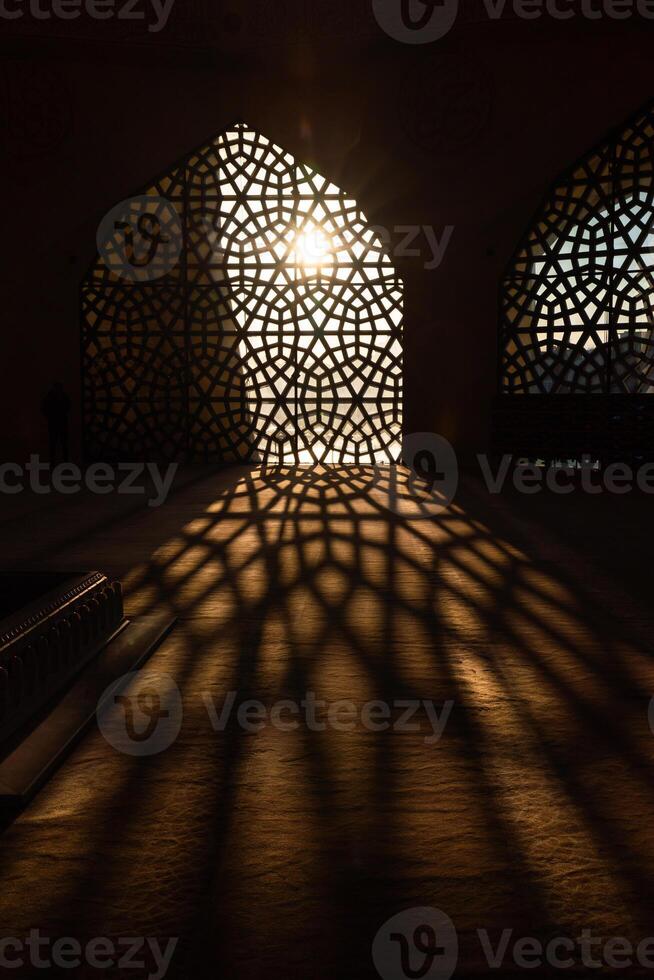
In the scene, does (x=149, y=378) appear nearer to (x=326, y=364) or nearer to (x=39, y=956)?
(x=326, y=364)

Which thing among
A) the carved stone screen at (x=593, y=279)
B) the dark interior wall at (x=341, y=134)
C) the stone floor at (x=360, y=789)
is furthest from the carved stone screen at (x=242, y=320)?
the stone floor at (x=360, y=789)

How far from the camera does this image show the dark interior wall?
9375 millimetres

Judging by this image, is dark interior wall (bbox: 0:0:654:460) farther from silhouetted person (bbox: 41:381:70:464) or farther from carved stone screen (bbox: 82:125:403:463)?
silhouetted person (bbox: 41:381:70:464)

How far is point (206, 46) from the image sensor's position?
939 cm

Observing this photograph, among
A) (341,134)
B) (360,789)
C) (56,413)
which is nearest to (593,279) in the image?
(341,134)

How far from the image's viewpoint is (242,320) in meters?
10.6

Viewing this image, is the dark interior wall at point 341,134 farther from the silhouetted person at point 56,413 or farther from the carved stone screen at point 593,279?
the silhouetted person at point 56,413

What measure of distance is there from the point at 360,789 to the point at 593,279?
339 inches

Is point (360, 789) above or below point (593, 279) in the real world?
below

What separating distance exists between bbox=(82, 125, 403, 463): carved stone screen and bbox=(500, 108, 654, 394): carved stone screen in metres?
1.53

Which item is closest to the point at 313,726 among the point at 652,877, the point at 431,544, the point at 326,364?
the point at 652,877

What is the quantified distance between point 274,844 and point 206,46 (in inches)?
374

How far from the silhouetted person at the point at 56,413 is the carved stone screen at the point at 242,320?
1.64 ft

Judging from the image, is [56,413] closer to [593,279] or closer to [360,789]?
[593,279]
